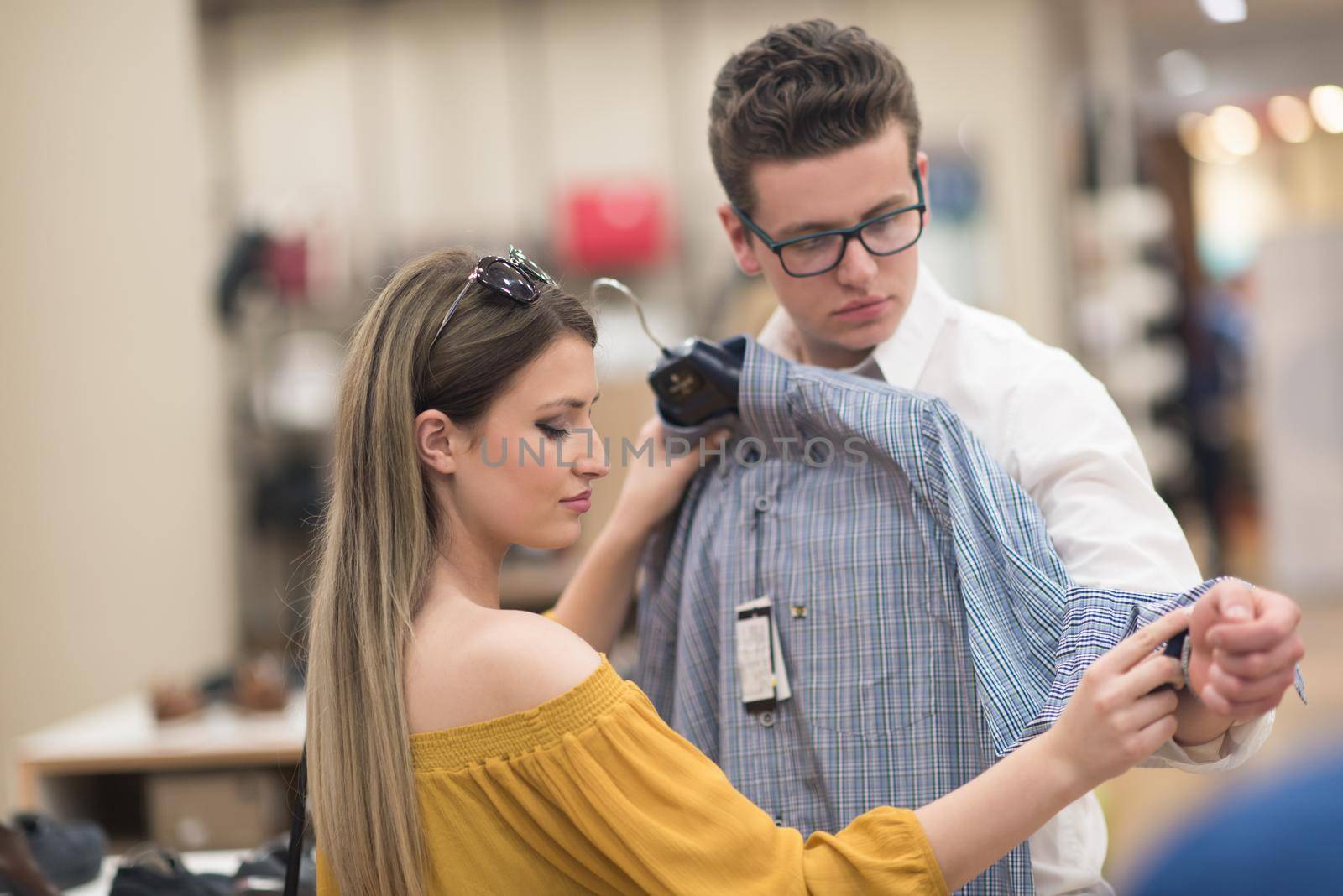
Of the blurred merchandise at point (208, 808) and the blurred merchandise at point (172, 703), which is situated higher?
the blurred merchandise at point (172, 703)

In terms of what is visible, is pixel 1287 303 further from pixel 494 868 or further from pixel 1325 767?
pixel 1325 767

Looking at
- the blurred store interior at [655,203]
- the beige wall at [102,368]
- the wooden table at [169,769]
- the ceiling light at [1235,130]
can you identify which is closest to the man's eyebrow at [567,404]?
the wooden table at [169,769]

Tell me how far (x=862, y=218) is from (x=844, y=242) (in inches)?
1.5

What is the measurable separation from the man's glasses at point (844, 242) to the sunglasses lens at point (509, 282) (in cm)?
37

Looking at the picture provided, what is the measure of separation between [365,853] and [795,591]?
589 millimetres

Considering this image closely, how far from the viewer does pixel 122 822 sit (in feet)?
12.2

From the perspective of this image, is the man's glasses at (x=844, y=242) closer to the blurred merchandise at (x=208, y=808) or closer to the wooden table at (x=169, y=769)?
the wooden table at (x=169, y=769)

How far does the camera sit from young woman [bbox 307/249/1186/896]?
46.3 inches

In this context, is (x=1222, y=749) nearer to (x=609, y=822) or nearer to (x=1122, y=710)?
(x=1122, y=710)

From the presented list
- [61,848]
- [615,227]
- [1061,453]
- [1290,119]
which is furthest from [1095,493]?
[1290,119]

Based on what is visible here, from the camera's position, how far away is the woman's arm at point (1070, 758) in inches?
45.3

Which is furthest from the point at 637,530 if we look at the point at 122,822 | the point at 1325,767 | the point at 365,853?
the point at 122,822

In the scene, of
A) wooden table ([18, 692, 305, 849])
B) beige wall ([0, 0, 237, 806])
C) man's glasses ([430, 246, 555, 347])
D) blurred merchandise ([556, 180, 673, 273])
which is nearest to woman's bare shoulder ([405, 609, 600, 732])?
man's glasses ([430, 246, 555, 347])

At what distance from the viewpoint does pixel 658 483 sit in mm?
1720
